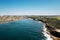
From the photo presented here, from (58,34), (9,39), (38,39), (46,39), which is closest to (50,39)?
(46,39)

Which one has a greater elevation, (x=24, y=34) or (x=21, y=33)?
(x=24, y=34)

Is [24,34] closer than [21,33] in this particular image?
Yes

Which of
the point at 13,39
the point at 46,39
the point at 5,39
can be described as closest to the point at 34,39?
the point at 46,39

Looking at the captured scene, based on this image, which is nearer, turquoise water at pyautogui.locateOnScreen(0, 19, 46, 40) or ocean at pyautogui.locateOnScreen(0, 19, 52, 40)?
ocean at pyautogui.locateOnScreen(0, 19, 52, 40)

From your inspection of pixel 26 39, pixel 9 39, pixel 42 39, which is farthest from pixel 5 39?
pixel 42 39

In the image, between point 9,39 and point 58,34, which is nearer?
point 9,39

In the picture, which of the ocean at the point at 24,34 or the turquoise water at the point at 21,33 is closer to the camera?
the ocean at the point at 24,34

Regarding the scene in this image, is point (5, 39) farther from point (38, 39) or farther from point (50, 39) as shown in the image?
point (50, 39)

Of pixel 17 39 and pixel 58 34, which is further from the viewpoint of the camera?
pixel 58 34

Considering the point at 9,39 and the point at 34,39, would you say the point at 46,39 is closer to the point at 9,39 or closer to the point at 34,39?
the point at 34,39
